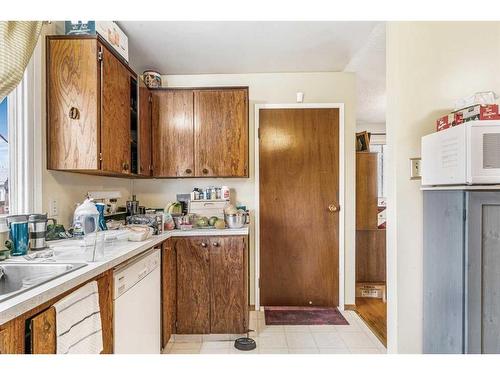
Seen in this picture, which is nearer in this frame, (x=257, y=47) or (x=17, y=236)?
(x=17, y=236)

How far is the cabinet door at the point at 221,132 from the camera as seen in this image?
2.83 metres

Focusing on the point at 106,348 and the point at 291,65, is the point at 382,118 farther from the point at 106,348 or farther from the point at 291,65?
the point at 106,348

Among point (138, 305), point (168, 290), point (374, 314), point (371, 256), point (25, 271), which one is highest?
point (25, 271)

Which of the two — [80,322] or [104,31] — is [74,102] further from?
[80,322]

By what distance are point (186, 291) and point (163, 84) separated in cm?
208

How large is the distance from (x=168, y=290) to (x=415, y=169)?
188 cm

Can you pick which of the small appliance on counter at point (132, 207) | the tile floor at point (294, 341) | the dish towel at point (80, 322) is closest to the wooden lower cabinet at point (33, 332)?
the dish towel at point (80, 322)

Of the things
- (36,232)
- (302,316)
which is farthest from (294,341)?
(36,232)

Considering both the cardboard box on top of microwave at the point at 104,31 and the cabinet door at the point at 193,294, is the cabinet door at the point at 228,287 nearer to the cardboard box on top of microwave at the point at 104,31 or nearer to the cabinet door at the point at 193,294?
the cabinet door at the point at 193,294

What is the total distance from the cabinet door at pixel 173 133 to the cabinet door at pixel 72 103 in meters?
0.98

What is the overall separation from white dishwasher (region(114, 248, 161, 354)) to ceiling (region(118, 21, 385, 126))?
5.44 feet

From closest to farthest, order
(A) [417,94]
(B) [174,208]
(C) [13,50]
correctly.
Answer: (C) [13,50], (A) [417,94], (B) [174,208]

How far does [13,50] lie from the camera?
1.26 m
